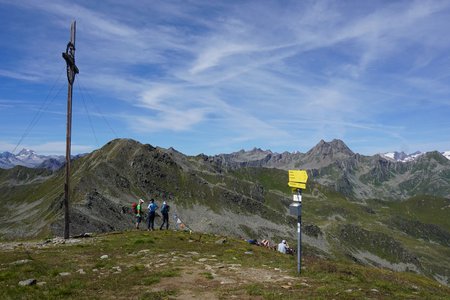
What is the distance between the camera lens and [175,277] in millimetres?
19797

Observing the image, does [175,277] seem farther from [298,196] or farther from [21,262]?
[21,262]

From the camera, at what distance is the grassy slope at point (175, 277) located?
16.7 meters

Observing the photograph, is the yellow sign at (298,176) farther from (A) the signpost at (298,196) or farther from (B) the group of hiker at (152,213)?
(B) the group of hiker at (152,213)

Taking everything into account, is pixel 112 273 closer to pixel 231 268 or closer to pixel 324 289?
pixel 231 268

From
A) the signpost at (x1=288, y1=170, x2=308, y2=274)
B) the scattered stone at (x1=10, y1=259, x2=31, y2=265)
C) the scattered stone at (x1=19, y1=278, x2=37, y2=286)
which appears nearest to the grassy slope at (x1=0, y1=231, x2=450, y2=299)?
the scattered stone at (x1=10, y1=259, x2=31, y2=265)

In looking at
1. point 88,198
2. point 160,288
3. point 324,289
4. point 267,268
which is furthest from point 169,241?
point 88,198

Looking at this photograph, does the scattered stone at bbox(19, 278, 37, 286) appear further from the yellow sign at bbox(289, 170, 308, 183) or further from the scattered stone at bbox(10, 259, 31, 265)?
the yellow sign at bbox(289, 170, 308, 183)

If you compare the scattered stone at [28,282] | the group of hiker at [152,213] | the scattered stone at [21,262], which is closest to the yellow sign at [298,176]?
the scattered stone at [28,282]

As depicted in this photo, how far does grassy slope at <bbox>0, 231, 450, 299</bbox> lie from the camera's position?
16688mm

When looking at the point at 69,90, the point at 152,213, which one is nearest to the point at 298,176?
the point at 69,90

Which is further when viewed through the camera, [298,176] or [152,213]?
[152,213]

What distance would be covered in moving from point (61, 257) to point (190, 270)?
28.7 feet

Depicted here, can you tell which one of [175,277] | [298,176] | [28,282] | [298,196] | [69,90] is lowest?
[175,277]

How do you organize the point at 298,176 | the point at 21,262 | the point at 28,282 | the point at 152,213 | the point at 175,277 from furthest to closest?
the point at 152,213
the point at 298,176
the point at 21,262
the point at 175,277
the point at 28,282
